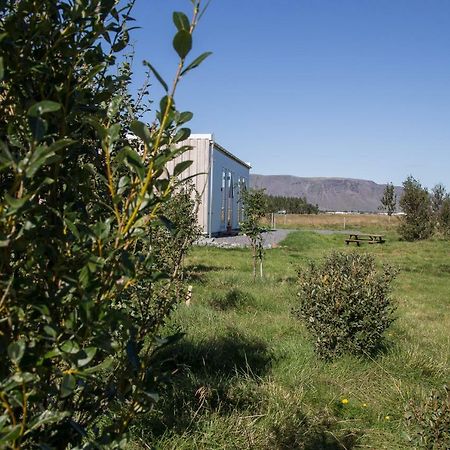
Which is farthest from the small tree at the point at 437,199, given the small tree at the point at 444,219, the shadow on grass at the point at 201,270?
the shadow on grass at the point at 201,270

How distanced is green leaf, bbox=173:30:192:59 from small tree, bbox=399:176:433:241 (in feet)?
103

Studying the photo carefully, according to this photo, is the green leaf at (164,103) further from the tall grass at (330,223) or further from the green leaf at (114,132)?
the tall grass at (330,223)

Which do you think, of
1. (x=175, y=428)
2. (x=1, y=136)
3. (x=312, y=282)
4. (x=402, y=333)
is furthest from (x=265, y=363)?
(x=1, y=136)

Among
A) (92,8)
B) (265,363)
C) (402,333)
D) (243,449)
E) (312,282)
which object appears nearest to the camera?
(92,8)

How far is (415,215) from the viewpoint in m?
30.5

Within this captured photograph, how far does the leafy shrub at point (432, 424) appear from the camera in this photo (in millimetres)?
3389

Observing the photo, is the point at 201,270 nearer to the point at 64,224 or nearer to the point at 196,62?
the point at 64,224

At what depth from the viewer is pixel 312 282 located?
581 cm

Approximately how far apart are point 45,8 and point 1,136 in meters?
0.37

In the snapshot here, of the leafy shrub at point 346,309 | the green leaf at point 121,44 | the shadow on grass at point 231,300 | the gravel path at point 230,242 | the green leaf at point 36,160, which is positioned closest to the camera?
the green leaf at point 36,160

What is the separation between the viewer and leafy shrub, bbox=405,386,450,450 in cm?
339

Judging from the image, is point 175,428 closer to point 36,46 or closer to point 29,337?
point 29,337

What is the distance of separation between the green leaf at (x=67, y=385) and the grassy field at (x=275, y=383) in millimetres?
725

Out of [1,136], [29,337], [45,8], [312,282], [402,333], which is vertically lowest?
[402,333]
